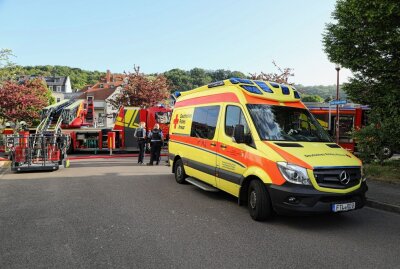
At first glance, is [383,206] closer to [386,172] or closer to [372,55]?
[386,172]

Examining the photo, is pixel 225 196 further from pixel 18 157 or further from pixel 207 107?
pixel 18 157

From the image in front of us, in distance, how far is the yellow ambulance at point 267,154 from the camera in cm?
551

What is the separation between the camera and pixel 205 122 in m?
8.23

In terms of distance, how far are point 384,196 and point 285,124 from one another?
10.6 ft

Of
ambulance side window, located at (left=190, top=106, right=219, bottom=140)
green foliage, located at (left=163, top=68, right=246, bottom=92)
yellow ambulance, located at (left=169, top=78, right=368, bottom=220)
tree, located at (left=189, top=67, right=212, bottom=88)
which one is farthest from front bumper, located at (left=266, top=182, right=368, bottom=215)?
tree, located at (left=189, top=67, right=212, bottom=88)

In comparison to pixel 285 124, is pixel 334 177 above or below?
below

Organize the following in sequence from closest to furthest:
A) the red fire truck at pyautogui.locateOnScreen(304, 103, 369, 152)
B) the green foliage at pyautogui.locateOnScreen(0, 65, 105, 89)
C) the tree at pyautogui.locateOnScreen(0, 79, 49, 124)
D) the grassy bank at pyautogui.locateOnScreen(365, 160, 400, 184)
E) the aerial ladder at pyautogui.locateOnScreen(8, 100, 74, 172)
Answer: the grassy bank at pyautogui.locateOnScreen(365, 160, 400, 184)
the aerial ladder at pyautogui.locateOnScreen(8, 100, 74, 172)
the red fire truck at pyautogui.locateOnScreen(304, 103, 369, 152)
the tree at pyautogui.locateOnScreen(0, 79, 49, 124)
the green foliage at pyautogui.locateOnScreen(0, 65, 105, 89)

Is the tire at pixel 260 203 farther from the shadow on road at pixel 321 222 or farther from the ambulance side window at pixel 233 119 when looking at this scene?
the ambulance side window at pixel 233 119

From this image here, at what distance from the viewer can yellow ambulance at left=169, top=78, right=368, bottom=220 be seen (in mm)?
5508

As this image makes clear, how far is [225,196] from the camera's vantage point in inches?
320

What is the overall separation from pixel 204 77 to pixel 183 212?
8550 cm

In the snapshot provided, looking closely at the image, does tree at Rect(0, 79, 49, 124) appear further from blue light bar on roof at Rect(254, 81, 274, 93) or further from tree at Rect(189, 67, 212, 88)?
tree at Rect(189, 67, 212, 88)

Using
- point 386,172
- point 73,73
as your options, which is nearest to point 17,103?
point 386,172

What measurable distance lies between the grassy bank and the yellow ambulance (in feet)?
14.1
